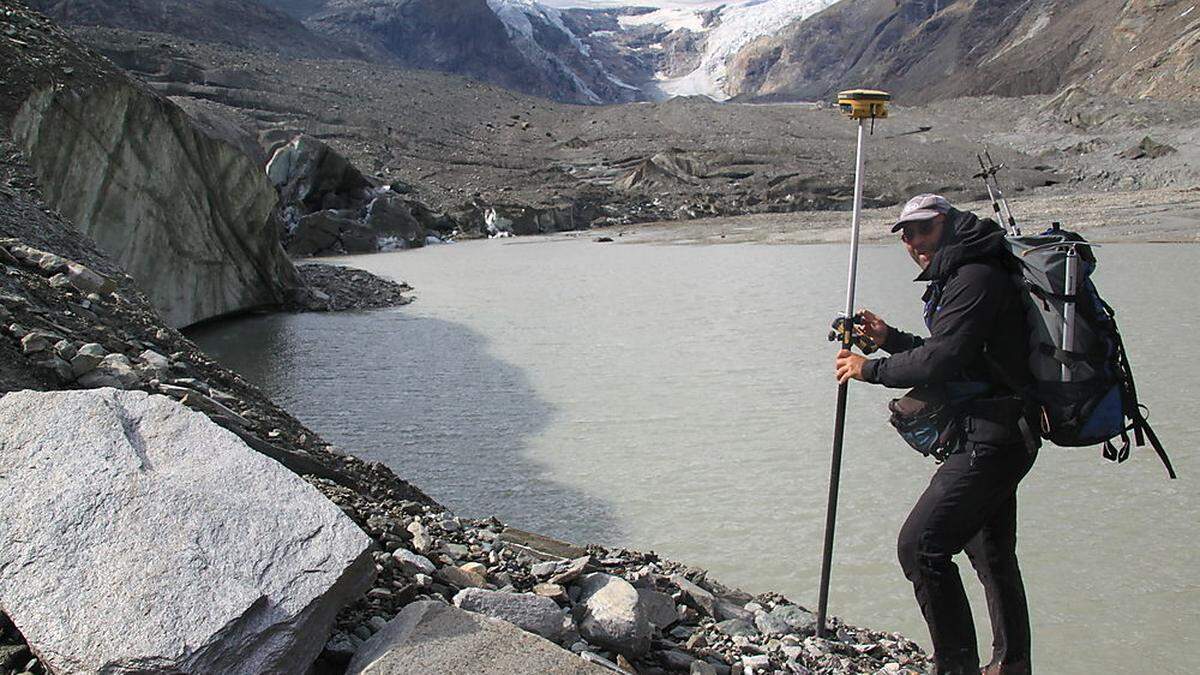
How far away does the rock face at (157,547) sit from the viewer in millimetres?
2012

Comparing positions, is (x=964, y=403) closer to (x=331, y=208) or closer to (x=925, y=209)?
(x=925, y=209)

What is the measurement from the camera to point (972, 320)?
258 cm

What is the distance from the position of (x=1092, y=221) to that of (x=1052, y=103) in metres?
22.4

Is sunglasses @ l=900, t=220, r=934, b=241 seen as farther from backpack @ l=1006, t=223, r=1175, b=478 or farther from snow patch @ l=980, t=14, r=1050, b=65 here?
snow patch @ l=980, t=14, r=1050, b=65

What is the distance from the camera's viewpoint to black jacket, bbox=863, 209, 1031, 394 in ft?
8.49

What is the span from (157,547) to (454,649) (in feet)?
2.34

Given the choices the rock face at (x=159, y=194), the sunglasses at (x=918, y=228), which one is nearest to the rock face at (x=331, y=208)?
the rock face at (x=159, y=194)

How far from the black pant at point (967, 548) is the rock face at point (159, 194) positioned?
748 cm

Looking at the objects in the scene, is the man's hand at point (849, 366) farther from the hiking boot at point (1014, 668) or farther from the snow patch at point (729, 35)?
the snow patch at point (729, 35)

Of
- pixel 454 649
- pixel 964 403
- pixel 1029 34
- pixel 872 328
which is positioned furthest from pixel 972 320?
pixel 1029 34

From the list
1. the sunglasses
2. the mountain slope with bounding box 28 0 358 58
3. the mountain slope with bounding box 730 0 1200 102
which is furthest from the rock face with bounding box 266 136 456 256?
the mountain slope with bounding box 730 0 1200 102

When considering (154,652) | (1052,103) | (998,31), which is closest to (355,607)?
(154,652)

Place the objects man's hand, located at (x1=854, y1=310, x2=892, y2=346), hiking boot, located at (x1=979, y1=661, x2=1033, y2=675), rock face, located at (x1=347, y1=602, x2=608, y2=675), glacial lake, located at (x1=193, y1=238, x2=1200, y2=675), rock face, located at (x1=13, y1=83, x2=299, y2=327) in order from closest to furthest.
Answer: rock face, located at (x1=347, y1=602, x2=608, y2=675) → hiking boot, located at (x1=979, y1=661, x2=1033, y2=675) → man's hand, located at (x1=854, y1=310, x2=892, y2=346) → glacial lake, located at (x1=193, y1=238, x2=1200, y2=675) → rock face, located at (x1=13, y1=83, x2=299, y2=327)

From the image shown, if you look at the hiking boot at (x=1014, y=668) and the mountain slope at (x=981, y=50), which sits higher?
the mountain slope at (x=981, y=50)
